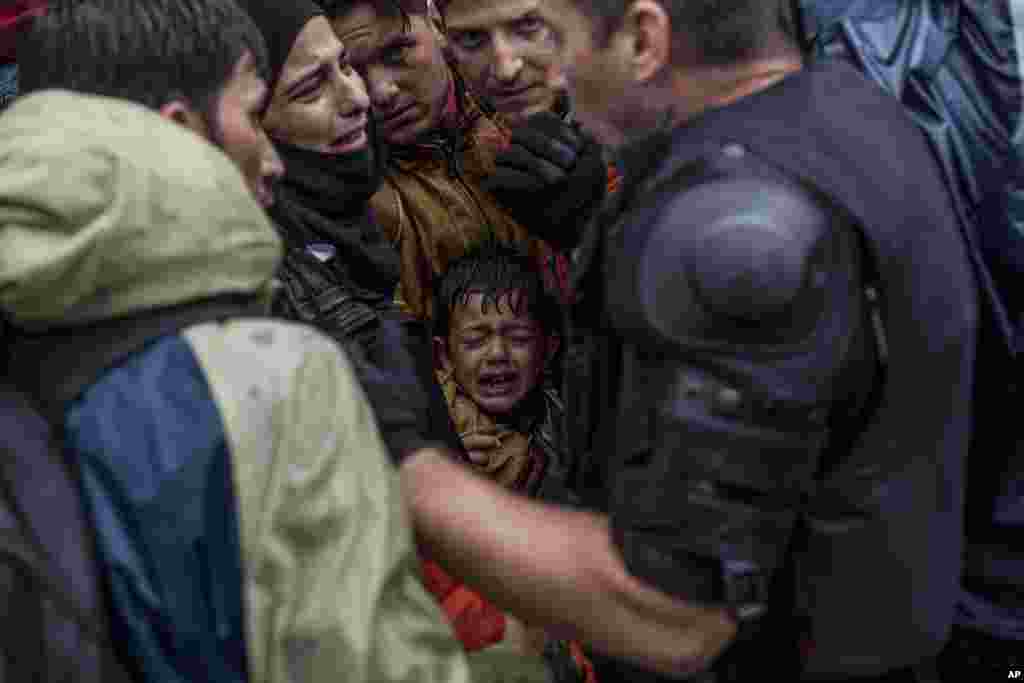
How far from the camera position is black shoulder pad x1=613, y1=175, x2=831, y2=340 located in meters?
1.71

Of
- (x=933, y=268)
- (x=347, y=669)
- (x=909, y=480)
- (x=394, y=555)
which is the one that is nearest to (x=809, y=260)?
(x=933, y=268)

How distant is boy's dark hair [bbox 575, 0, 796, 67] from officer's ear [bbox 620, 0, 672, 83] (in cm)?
1

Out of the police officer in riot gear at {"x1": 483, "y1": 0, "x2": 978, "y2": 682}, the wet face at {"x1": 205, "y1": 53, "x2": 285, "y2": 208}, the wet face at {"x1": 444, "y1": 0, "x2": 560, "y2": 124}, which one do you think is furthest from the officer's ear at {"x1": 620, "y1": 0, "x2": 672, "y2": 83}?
the wet face at {"x1": 444, "y1": 0, "x2": 560, "y2": 124}

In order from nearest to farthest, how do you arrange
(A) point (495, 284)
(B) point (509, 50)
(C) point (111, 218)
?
(C) point (111, 218)
(B) point (509, 50)
(A) point (495, 284)

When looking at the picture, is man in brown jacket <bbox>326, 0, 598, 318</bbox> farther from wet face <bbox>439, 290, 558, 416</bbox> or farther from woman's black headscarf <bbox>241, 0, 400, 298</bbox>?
woman's black headscarf <bbox>241, 0, 400, 298</bbox>

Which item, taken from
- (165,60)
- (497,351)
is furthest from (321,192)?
(165,60)

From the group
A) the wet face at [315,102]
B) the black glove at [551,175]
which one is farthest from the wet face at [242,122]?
the black glove at [551,175]

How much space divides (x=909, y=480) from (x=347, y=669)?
29.2 inches

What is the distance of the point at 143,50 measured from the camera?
6.64 ft

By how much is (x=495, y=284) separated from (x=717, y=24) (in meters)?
1.78

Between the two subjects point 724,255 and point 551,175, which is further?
point 551,175

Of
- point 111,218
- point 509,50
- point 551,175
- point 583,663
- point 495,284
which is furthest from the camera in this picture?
point 495,284

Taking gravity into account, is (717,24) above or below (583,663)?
above

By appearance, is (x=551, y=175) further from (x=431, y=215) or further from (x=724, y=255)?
(x=724, y=255)
